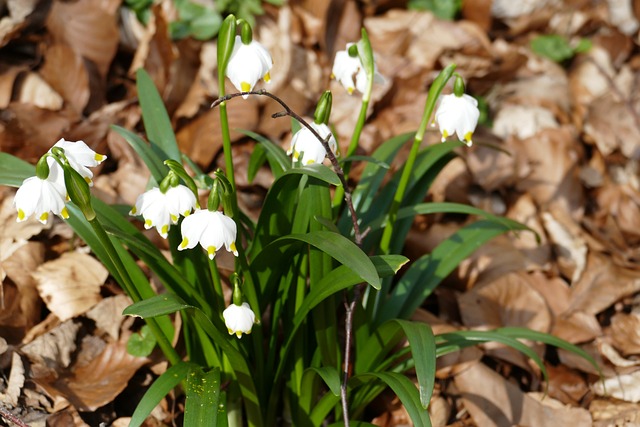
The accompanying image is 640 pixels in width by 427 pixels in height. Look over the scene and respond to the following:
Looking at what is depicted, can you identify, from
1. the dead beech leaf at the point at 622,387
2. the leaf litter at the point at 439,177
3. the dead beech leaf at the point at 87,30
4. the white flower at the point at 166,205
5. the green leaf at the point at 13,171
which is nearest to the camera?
the white flower at the point at 166,205

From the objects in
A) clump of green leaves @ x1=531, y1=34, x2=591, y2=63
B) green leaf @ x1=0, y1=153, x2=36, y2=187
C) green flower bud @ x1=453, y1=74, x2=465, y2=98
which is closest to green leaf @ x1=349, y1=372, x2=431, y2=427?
green flower bud @ x1=453, y1=74, x2=465, y2=98

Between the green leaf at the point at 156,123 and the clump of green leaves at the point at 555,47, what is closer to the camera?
the green leaf at the point at 156,123

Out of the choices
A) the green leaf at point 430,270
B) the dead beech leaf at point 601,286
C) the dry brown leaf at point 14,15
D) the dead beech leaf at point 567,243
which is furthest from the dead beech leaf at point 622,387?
the dry brown leaf at point 14,15

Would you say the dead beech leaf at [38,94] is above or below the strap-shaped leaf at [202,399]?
above

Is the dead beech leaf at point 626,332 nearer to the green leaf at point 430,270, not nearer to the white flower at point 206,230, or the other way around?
the green leaf at point 430,270

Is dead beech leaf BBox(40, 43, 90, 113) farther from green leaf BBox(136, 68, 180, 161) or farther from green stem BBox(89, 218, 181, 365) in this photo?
green stem BBox(89, 218, 181, 365)

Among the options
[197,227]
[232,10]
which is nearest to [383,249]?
[197,227]
